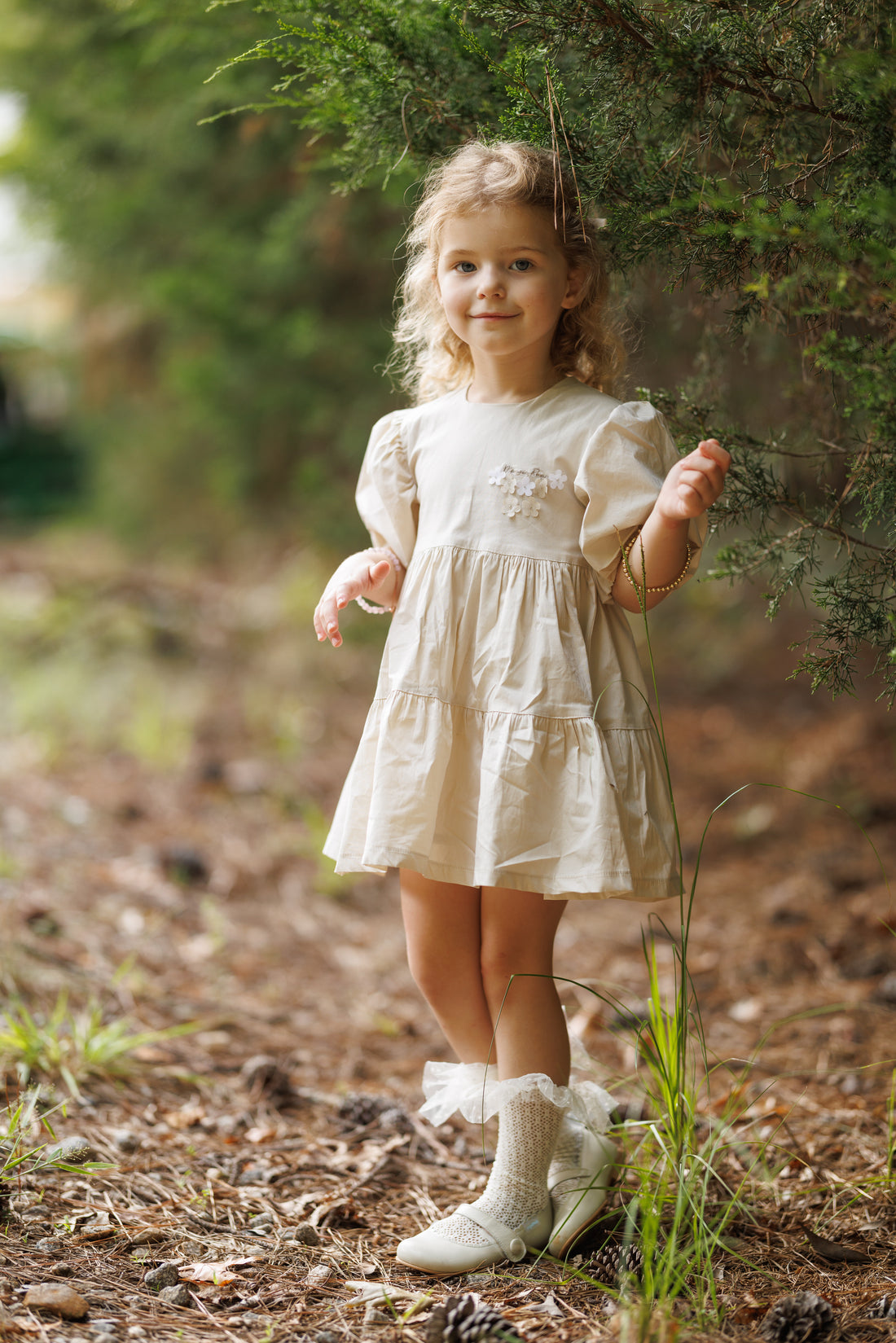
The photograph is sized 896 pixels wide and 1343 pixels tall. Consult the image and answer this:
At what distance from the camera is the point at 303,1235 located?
1.87 meters

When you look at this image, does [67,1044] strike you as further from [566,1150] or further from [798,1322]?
[798,1322]

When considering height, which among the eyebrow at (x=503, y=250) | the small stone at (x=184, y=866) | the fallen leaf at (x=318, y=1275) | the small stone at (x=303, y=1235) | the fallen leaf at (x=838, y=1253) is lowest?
the small stone at (x=184, y=866)

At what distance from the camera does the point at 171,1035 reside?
2.71m

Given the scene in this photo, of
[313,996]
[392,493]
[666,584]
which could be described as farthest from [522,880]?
[313,996]

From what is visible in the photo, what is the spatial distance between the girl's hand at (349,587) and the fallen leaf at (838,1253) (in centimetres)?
134

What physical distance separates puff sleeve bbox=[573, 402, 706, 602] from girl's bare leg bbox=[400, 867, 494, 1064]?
67 centimetres

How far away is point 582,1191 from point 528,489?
122cm

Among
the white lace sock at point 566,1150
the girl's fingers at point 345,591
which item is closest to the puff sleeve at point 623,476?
the girl's fingers at point 345,591

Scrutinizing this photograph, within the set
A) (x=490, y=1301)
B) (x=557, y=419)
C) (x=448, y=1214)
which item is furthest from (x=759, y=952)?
(x=557, y=419)

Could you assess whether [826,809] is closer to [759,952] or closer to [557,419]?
[759,952]

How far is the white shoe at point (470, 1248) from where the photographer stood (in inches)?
68.0

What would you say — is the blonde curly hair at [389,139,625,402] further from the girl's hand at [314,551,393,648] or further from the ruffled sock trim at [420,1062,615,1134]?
the ruffled sock trim at [420,1062,615,1134]

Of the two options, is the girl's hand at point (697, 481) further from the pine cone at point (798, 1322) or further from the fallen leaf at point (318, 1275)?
the fallen leaf at point (318, 1275)

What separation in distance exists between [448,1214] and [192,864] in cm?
238
